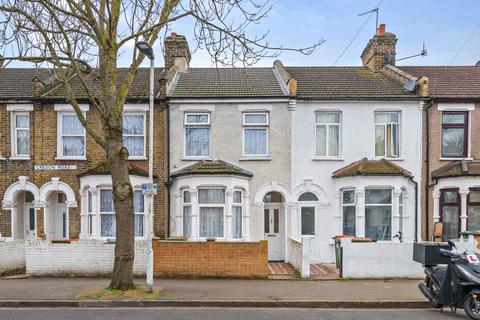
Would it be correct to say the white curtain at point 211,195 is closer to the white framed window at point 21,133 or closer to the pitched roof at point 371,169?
the pitched roof at point 371,169

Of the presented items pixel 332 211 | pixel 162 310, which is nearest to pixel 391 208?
pixel 332 211

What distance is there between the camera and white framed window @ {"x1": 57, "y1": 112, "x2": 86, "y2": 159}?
14648mm

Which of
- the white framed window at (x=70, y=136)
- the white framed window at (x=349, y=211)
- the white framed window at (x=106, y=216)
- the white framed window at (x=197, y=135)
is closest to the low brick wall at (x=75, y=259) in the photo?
the white framed window at (x=106, y=216)

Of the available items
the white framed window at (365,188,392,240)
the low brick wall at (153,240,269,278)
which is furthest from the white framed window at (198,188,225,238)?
the white framed window at (365,188,392,240)

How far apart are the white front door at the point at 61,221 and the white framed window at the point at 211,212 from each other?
575 cm

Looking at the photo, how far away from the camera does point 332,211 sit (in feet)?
47.4

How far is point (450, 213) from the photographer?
14438 millimetres

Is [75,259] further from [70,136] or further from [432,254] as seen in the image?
[432,254]

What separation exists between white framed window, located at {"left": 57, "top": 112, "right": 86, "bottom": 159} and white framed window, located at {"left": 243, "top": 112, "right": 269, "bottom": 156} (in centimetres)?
616

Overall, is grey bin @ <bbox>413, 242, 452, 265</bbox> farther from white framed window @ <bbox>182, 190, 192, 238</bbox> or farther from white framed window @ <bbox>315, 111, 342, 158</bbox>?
white framed window @ <bbox>182, 190, 192, 238</bbox>

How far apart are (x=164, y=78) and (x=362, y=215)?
8863mm

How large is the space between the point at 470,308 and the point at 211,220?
8.57m

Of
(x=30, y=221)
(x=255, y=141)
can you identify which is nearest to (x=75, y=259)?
(x=30, y=221)

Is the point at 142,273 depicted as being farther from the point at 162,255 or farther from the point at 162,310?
the point at 162,310
